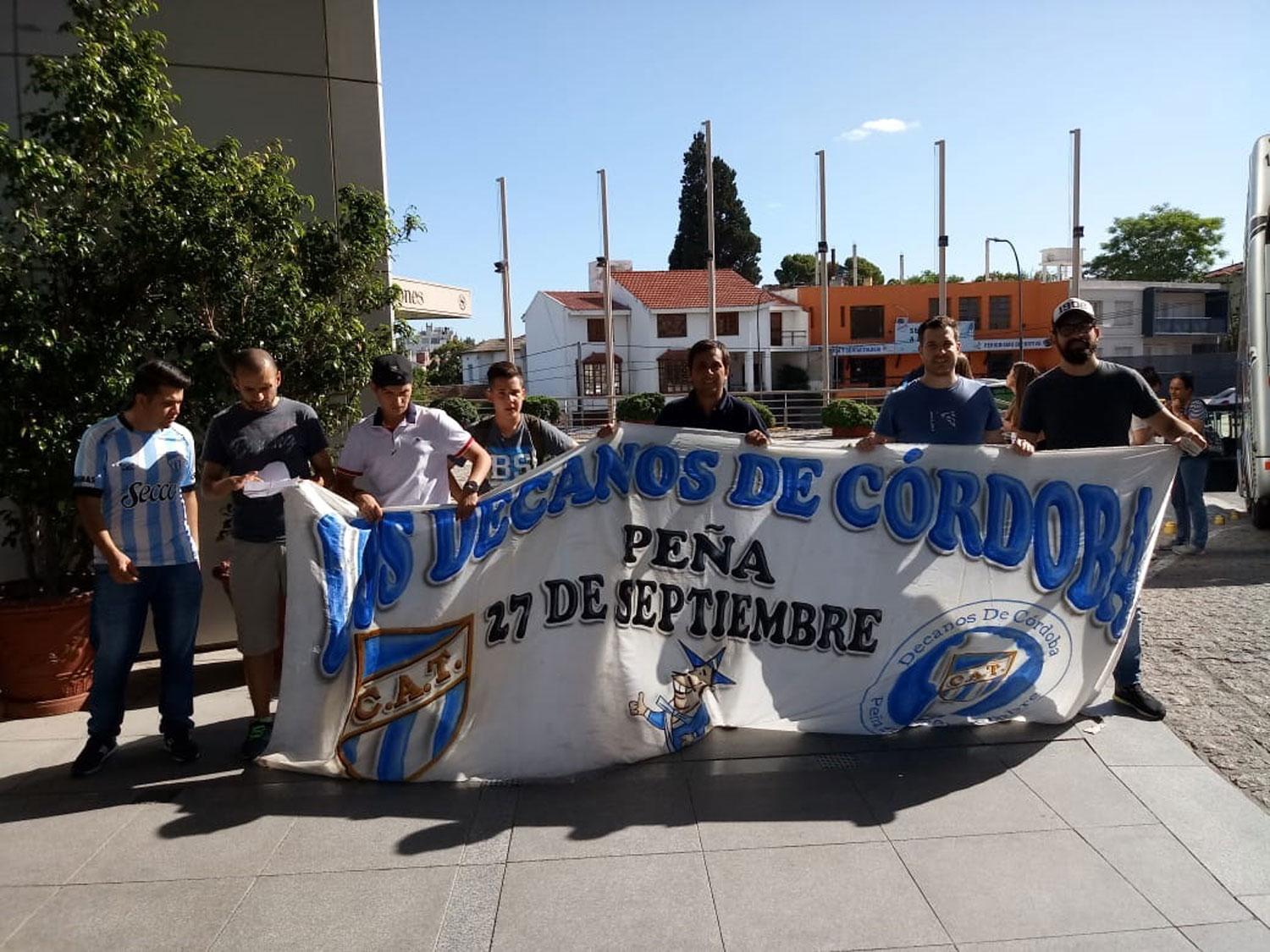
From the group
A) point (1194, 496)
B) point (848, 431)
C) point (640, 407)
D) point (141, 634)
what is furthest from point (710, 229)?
point (141, 634)

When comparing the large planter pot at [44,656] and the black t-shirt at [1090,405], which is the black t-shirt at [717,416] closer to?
the black t-shirt at [1090,405]

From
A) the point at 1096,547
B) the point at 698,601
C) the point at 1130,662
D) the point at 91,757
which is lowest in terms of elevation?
the point at 91,757

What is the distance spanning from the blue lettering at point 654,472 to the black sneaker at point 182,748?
233 centimetres

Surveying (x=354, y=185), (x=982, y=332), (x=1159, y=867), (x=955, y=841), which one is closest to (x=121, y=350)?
(x=354, y=185)

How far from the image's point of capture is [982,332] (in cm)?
5234

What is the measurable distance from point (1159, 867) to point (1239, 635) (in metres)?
3.39

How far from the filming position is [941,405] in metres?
4.62

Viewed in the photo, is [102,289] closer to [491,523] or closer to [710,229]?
[491,523]

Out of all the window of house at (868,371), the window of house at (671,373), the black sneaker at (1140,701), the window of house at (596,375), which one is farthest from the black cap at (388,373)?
the window of house at (868,371)

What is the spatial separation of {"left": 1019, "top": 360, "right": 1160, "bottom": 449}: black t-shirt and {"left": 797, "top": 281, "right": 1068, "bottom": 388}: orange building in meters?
47.9

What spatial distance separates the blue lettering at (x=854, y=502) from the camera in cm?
429

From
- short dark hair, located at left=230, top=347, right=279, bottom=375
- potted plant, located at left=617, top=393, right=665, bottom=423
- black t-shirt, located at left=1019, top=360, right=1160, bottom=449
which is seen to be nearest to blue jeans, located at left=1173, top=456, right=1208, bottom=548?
black t-shirt, located at left=1019, top=360, right=1160, bottom=449

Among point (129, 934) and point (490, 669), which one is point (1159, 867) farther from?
point (129, 934)

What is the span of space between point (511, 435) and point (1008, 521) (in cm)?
246
